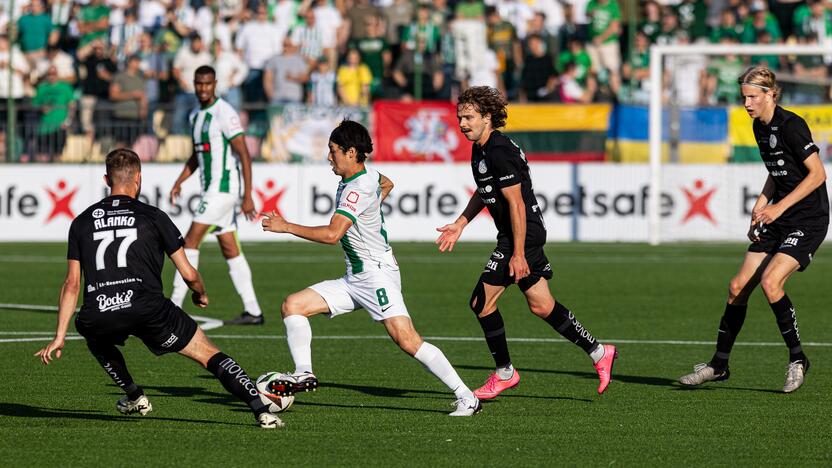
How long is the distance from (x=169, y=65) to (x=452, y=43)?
213 inches

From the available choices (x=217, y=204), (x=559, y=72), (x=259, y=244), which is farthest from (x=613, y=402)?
(x=559, y=72)

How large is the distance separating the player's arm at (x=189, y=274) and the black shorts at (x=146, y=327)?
0.57ft

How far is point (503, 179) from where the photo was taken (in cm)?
880

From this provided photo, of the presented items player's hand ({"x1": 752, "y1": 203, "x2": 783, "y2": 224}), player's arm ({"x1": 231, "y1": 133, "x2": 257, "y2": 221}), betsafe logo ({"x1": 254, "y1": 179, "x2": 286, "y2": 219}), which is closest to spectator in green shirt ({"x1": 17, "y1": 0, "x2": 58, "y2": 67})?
betsafe logo ({"x1": 254, "y1": 179, "x2": 286, "y2": 219})

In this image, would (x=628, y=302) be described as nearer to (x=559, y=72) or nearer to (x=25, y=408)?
(x=25, y=408)

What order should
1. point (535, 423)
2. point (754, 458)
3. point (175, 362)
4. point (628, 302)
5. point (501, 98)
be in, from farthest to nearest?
point (628, 302) < point (175, 362) < point (501, 98) < point (535, 423) < point (754, 458)

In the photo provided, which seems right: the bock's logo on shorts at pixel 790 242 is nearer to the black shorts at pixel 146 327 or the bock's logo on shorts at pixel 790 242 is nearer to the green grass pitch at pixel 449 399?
the green grass pitch at pixel 449 399

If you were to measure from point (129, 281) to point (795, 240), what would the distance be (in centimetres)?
464

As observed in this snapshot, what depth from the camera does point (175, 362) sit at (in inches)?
436

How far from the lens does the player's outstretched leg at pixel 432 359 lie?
8.44 m

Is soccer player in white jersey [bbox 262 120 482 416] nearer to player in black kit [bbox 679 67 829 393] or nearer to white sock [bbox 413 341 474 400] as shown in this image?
white sock [bbox 413 341 474 400]

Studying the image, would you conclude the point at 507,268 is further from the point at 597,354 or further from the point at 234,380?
the point at 234,380

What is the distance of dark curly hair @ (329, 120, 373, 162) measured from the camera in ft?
27.3

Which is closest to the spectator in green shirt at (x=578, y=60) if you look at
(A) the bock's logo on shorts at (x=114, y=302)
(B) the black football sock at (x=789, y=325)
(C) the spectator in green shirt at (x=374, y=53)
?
(C) the spectator in green shirt at (x=374, y=53)
